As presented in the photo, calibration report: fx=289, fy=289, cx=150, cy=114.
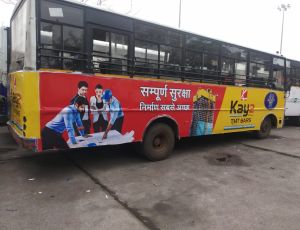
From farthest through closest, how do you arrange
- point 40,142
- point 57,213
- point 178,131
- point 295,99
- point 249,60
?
point 295,99 < point 249,60 < point 178,131 < point 40,142 < point 57,213

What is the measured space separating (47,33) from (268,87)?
292 inches

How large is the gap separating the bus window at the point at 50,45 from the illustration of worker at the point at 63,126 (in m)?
0.74

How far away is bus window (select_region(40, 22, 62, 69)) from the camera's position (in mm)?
4727

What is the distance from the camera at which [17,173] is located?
5520 mm

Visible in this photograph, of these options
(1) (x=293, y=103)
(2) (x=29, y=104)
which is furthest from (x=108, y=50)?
(1) (x=293, y=103)

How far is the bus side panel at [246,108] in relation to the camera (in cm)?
805

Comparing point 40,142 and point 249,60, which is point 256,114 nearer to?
point 249,60

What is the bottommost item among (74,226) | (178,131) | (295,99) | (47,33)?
(74,226)

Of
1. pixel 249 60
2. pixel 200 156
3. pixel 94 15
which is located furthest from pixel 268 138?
pixel 94 15

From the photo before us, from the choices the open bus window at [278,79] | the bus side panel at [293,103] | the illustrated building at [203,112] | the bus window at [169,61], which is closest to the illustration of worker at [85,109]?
the bus window at [169,61]

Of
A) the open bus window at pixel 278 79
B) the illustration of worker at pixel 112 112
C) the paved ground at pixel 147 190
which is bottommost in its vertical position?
the paved ground at pixel 147 190

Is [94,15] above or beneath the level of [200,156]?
above

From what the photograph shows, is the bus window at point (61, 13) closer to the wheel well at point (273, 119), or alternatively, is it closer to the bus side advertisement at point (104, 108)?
the bus side advertisement at point (104, 108)

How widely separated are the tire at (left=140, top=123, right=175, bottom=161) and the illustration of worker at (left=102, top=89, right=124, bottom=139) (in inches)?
34.1
